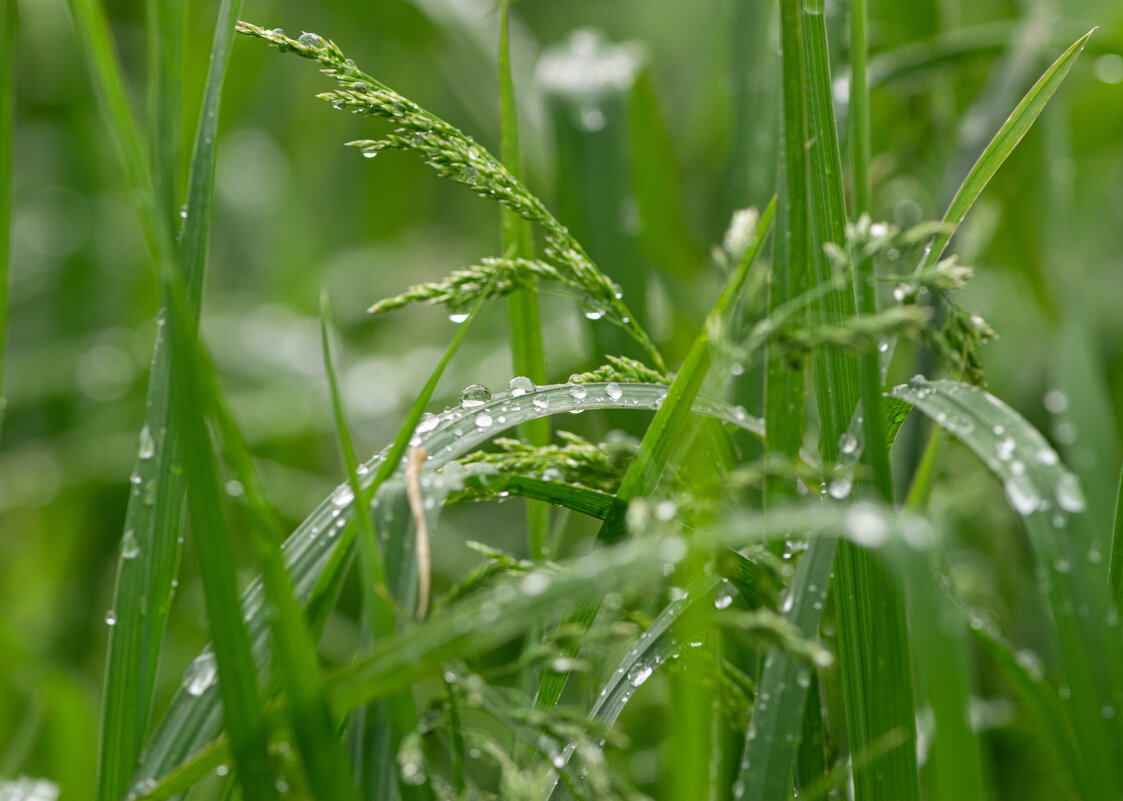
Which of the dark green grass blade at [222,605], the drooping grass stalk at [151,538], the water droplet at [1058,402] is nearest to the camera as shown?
the dark green grass blade at [222,605]

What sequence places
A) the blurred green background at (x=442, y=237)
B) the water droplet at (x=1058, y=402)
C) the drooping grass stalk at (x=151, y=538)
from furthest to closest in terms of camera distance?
the blurred green background at (x=442, y=237), the water droplet at (x=1058, y=402), the drooping grass stalk at (x=151, y=538)

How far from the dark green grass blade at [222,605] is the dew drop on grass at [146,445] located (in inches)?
5.5

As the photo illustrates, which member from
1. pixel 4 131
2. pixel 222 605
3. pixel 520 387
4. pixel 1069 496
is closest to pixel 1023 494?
pixel 1069 496

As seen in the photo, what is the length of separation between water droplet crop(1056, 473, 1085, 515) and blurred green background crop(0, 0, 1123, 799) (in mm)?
163

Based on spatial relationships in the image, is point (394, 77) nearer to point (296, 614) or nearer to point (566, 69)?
point (566, 69)

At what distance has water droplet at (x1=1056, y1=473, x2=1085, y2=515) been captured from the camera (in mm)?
491

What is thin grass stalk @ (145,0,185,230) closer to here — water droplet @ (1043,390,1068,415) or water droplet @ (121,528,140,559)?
water droplet @ (121,528,140,559)

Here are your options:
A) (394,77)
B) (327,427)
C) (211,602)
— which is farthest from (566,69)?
(394,77)

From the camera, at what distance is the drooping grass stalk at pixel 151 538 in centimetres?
57

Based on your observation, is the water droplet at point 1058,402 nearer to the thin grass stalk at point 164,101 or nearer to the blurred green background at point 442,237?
the blurred green background at point 442,237

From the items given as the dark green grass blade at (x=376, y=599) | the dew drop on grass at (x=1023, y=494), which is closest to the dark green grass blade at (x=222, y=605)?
the dark green grass blade at (x=376, y=599)

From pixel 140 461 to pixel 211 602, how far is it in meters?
0.17

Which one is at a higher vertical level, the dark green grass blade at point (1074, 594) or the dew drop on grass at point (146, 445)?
the dew drop on grass at point (146, 445)

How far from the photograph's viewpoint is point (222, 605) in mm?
465
